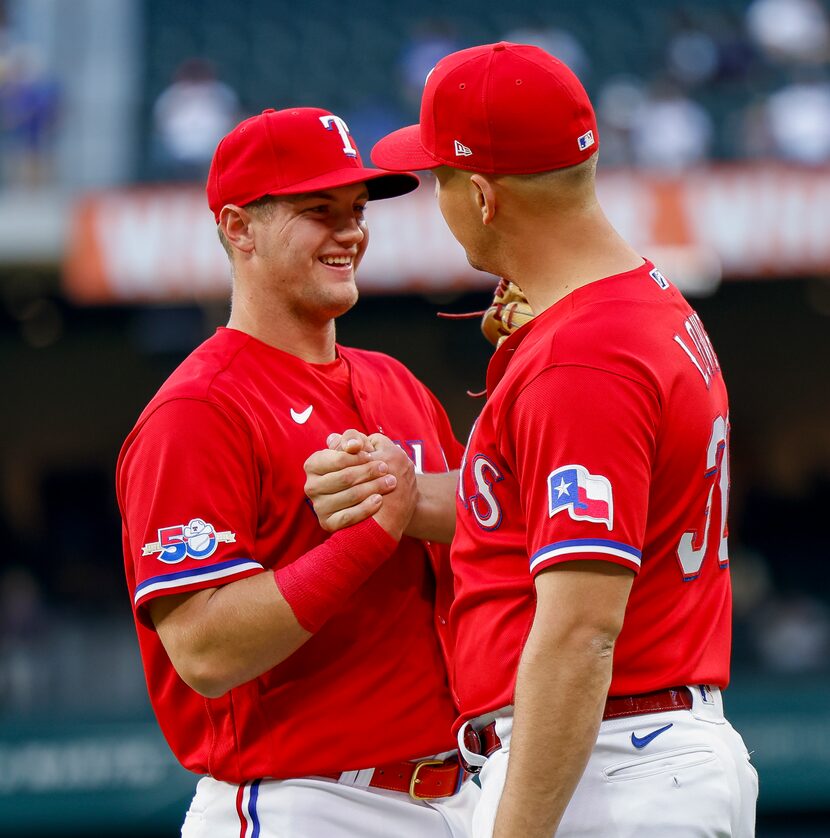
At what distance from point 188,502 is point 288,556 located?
25 cm

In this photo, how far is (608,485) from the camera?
6.26 ft

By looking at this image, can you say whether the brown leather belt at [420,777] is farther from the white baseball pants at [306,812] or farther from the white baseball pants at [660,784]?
the white baseball pants at [660,784]

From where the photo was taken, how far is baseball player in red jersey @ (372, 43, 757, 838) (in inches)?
75.1

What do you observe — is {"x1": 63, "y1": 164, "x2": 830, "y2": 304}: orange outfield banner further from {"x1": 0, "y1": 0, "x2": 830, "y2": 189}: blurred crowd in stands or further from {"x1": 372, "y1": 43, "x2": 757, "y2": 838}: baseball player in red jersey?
{"x1": 372, "y1": 43, "x2": 757, "y2": 838}: baseball player in red jersey

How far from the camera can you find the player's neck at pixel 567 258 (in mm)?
2141

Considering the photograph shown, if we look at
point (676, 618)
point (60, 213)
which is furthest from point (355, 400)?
point (60, 213)

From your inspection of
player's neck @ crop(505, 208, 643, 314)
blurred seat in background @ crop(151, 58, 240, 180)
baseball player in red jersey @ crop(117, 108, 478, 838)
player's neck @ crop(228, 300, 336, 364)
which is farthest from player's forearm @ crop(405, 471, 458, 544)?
blurred seat in background @ crop(151, 58, 240, 180)

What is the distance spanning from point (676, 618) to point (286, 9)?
1078 centimetres

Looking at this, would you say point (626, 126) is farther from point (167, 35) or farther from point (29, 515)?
point (29, 515)

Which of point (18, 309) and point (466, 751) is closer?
point (466, 751)

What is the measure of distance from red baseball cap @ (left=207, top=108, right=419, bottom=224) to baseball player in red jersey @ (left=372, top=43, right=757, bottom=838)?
17.7 inches

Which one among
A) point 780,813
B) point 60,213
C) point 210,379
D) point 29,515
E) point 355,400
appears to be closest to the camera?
point 210,379

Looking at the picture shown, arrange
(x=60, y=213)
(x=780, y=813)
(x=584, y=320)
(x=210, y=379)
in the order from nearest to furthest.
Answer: (x=584, y=320), (x=210, y=379), (x=780, y=813), (x=60, y=213)

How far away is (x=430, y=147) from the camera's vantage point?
7.22ft
